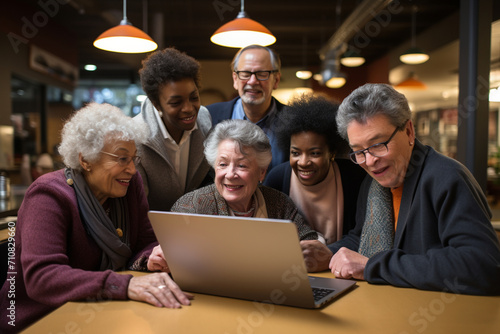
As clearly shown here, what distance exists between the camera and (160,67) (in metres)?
2.57

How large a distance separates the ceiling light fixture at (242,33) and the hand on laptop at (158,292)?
250cm

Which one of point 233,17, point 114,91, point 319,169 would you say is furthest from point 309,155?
point 114,91

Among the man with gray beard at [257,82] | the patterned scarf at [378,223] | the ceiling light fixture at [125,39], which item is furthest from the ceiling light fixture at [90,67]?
the patterned scarf at [378,223]

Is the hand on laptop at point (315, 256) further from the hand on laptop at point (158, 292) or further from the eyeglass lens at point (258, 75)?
the eyeglass lens at point (258, 75)

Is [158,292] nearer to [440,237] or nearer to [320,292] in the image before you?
[320,292]

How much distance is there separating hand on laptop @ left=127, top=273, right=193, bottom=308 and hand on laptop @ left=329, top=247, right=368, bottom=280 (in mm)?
578

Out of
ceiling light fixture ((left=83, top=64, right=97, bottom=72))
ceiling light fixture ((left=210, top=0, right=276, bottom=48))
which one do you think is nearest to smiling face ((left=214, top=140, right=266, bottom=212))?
ceiling light fixture ((left=210, top=0, right=276, bottom=48))

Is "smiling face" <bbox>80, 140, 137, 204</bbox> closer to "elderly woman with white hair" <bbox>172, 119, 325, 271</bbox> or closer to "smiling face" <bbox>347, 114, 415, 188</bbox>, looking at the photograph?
"elderly woman with white hair" <bbox>172, 119, 325, 271</bbox>

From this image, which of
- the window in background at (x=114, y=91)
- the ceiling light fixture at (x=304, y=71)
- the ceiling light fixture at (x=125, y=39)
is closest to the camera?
the ceiling light fixture at (x=125, y=39)

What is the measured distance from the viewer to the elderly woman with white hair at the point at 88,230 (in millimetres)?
1516

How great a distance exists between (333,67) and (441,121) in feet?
13.3

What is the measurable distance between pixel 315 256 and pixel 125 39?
2.92 meters

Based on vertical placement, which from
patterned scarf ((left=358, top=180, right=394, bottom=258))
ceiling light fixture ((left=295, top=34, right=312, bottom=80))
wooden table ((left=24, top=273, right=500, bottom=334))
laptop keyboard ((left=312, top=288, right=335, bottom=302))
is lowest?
wooden table ((left=24, top=273, right=500, bottom=334))

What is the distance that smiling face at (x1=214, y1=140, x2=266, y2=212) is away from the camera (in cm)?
209
